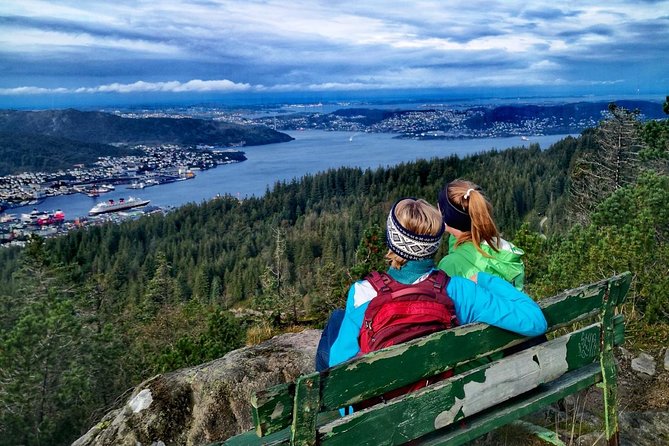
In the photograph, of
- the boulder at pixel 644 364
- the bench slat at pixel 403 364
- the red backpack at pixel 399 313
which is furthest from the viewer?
the boulder at pixel 644 364

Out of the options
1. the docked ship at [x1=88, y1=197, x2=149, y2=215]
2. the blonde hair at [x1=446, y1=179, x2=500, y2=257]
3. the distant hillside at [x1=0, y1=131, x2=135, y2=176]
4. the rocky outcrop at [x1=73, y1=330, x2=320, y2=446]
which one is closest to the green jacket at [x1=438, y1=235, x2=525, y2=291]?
the blonde hair at [x1=446, y1=179, x2=500, y2=257]

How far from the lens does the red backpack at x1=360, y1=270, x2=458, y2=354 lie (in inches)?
94.0

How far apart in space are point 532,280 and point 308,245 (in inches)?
2721

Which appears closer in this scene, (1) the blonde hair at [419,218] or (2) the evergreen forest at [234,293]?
(1) the blonde hair at [419,218]

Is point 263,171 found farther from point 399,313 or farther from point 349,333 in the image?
point 399,313

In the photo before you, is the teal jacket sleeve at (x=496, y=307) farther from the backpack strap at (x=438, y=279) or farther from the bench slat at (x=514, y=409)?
the bench slat at (x=514, y=409)

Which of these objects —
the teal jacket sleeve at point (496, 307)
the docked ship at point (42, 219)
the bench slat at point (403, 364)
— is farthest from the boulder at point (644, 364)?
the docked ship at point (42, 219)

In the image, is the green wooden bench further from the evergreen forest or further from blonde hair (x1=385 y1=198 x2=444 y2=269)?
the evergreen forest

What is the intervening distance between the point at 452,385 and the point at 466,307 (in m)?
0.40

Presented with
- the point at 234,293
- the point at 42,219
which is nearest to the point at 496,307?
the point at 234,293

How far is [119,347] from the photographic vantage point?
736 inches

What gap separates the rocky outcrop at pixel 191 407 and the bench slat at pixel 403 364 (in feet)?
7.83

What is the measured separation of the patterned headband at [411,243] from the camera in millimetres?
2473

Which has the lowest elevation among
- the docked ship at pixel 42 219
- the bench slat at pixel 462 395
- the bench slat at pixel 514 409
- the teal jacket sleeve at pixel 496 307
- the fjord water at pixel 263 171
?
the docked ship at pixel 42 219
